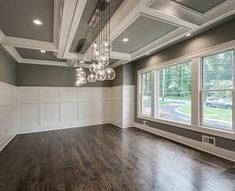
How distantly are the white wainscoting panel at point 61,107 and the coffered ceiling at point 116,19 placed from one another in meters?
2.20

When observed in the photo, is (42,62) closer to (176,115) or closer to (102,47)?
(102,47)

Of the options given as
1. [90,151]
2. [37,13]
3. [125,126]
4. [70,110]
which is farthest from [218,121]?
[70,110]

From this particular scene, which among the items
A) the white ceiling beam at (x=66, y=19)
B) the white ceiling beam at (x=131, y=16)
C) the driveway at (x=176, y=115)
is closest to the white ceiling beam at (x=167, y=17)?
the white ceiling beam at (x=131, y=16)

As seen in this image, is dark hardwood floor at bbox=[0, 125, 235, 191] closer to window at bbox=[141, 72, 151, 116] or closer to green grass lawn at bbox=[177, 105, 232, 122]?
green grass lawn at bbox=[177, 105, 232, 122]

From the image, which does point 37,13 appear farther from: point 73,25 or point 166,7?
point 166,7

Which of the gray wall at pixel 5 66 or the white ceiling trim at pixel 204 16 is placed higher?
the white ceiling trim at pixel 204 16

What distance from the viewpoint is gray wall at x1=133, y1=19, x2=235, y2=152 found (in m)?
3.12

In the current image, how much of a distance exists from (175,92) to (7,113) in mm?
5363

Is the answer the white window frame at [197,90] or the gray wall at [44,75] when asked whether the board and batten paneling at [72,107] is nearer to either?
the gray wall at [44,75]

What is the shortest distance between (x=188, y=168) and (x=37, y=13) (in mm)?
4151

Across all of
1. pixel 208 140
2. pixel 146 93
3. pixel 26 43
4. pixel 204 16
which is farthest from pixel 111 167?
pixel 26 43

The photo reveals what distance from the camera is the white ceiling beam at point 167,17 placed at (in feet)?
8.12

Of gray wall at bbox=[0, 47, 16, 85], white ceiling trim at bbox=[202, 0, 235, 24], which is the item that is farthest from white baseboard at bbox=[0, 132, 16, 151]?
white ceiling trim at bbox=[202, 0, 235, 24]

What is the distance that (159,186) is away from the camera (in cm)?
219
